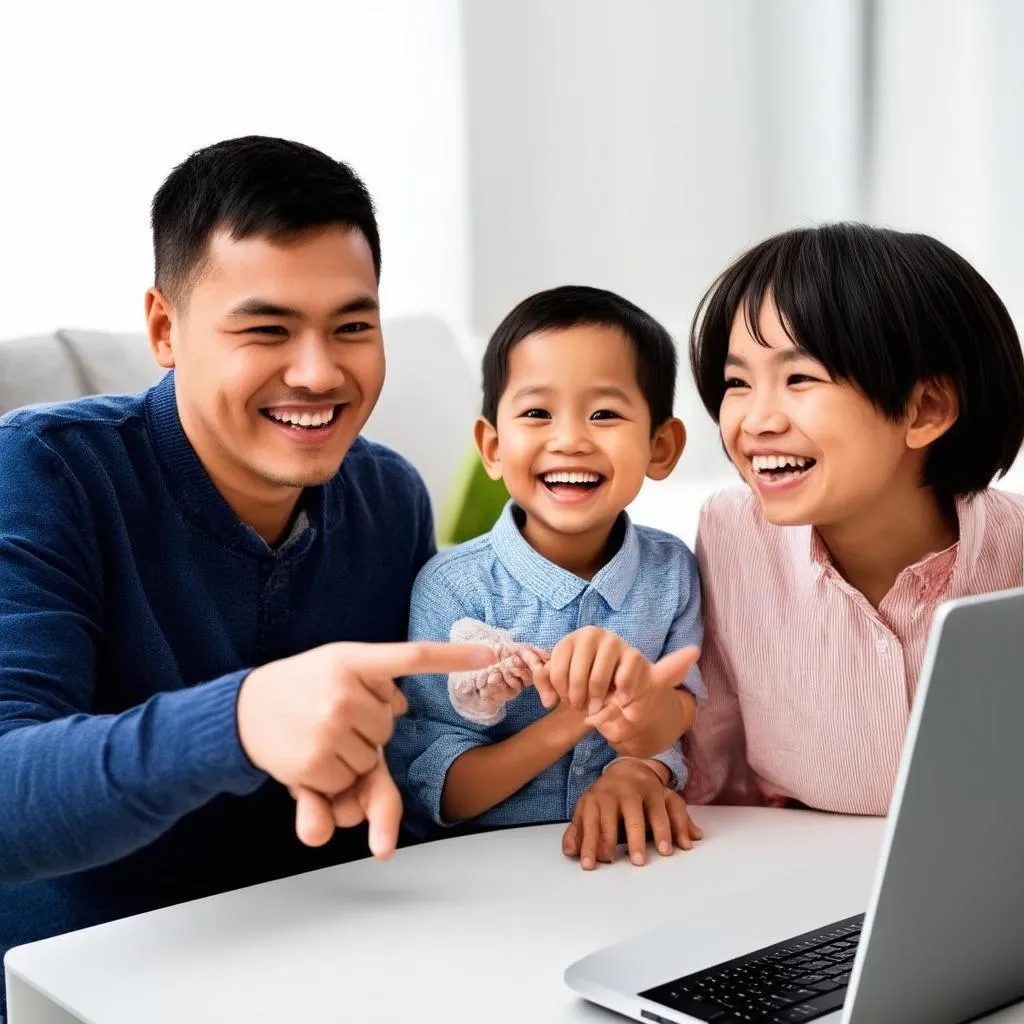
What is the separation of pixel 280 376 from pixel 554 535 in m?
0.35

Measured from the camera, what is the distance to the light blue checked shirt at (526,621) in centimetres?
138

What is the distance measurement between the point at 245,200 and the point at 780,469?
572 millimetres

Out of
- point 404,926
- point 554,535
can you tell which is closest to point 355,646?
point 404,926

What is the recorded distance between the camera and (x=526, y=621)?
144 cm

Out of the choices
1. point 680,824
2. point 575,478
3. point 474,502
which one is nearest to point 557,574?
point 575,478

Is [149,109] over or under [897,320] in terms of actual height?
over

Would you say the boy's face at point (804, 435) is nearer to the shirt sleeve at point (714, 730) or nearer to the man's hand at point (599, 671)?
the shirt sleeve at point (714, 730)

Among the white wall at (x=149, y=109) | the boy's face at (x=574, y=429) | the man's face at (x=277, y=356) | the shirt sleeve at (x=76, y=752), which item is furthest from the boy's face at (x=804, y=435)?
the white wall at (x=149, y=109)

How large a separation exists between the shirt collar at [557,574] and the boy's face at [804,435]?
7.2 inches

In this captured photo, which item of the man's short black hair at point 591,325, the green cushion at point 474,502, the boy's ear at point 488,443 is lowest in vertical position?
the green cushion at point 474,502

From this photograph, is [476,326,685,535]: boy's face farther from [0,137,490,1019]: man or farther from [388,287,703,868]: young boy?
[0,137,490,1019]: man

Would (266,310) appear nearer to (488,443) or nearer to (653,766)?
(488,443)

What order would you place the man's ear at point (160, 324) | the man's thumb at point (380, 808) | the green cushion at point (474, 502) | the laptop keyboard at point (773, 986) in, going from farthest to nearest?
the green cushion at point (474, 502) → the man's ear at point (160, 324) → the man's thumb at point (380, 808) → the laptop keyboard at point (773, 986)

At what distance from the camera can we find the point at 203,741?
0.91 m
